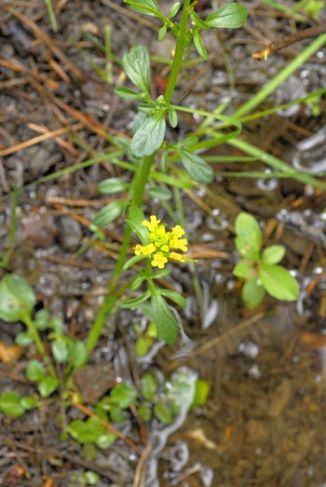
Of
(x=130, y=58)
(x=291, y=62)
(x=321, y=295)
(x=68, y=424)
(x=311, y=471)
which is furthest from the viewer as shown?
(x=291, y=62)

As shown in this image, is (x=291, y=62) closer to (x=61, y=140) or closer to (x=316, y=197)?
(x=316, y=197)

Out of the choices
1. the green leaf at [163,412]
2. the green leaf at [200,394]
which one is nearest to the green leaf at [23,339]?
the green leaf at [163,412]

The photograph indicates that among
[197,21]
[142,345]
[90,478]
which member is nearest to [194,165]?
[197,21]

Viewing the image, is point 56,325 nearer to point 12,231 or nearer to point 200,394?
point 12,231

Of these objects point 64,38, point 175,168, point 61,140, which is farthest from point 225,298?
point 64,38

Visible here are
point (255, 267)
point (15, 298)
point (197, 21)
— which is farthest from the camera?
point (255, 267)
